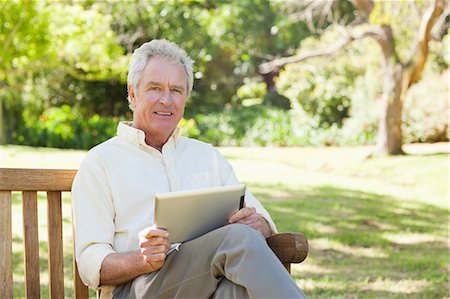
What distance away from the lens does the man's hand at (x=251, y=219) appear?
280 cm

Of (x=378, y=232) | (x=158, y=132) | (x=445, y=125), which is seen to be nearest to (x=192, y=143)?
(x=158, y=132)

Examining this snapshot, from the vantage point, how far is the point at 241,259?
241 cm

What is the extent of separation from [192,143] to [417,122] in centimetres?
1549

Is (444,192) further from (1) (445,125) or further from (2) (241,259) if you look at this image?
(2) (241,259)

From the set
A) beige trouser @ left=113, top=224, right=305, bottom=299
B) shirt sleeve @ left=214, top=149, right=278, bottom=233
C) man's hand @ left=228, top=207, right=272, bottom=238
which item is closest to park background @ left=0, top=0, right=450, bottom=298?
shirt sleeve @ left=214, top=149, right=278, bottom=233

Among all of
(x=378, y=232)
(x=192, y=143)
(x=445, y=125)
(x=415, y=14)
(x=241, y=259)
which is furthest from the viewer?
(x=445, y=125)

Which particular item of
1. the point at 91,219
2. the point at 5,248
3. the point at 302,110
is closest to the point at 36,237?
the point at 5,248

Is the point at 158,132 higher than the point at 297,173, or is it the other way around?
the point at 158,132

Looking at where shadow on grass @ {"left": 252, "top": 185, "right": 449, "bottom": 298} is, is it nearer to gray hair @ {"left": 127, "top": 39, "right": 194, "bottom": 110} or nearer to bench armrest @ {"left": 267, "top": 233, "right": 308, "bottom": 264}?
bench armrest @ {"left": 267, "top": 233, "right": 308, "bottom": 264}

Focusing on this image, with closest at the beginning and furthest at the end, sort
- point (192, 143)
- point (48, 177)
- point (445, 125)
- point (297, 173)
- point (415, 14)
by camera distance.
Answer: point (48, 177) < point (192, 143) < point (297, 173) < point (415, 14) < point (445, 125)

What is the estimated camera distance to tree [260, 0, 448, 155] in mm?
13219

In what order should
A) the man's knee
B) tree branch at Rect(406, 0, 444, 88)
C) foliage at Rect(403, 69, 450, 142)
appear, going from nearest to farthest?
1. the man's knee
2. tree branch at Rect(406, 0, 444, 88)
3. foliage at Rect(403, 69, 450, 142)

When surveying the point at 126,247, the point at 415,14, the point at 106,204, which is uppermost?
the point at 415,14

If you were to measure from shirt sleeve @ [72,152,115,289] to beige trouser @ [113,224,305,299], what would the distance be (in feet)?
0.52
